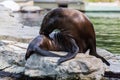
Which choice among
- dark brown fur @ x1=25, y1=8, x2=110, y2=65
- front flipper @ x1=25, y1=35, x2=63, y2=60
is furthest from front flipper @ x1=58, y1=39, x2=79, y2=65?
front flipper @ x1=25, y1=35, x2=63, y2=60

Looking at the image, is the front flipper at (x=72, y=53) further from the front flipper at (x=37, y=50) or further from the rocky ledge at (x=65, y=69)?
the front flipper at (x=37, y=50)

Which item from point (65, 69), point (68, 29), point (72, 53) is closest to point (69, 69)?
point (65, 69)

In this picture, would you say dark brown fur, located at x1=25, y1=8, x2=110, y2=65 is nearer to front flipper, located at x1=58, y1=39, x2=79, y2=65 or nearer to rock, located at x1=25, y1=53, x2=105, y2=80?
front flipper, located at x1=58, y1=39, x2=79, y2=65

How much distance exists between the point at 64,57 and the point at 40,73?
1.39 ft

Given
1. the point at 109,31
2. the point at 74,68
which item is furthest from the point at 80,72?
the point at 109,31

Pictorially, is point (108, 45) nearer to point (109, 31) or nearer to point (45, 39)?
point (109, 31)

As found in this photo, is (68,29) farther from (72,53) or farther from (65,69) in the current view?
(65,69)

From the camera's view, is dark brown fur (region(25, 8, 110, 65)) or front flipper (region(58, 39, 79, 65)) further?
dark brown fur (region(25, 8, 110, 65))

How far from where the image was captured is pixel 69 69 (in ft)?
18.8

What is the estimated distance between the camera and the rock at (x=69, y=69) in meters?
5.75

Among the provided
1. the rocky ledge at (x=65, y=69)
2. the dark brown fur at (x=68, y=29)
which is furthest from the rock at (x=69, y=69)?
the dark brown fur at (x=68, y=29)

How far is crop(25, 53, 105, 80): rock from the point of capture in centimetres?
575

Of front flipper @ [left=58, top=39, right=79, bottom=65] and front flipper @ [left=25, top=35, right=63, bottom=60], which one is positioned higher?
front flipper @ [left=58, top=39, right=79, bottom=65]

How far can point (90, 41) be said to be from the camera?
6645 millimetres
